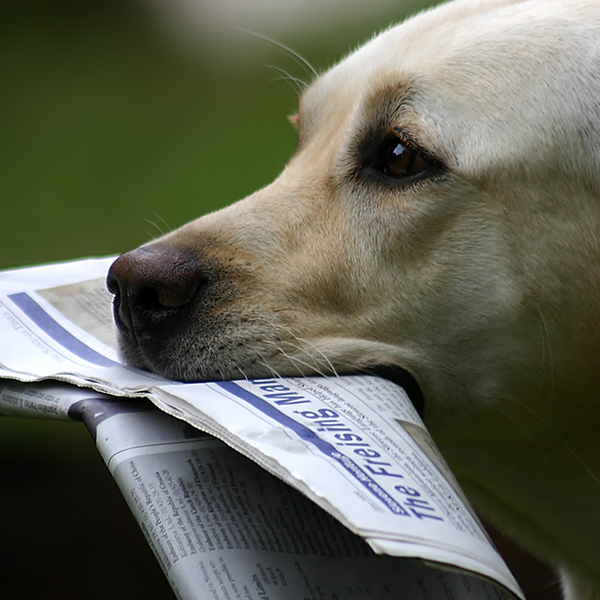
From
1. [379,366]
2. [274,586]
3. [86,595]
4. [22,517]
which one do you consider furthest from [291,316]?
[22,517]

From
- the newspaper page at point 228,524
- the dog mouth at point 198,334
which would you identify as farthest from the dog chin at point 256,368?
the newspaper page at point 228,524

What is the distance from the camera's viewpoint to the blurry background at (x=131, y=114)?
6566 millimetres

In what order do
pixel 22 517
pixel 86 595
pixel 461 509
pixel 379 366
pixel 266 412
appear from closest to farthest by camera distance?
1. pixel 461 509
2. pixel 266 412
3. pixel 379 366
4. pixel 86 595
5. pixel 22 517

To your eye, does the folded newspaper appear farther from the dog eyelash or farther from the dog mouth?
the dog eyelash

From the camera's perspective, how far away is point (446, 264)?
1.48m

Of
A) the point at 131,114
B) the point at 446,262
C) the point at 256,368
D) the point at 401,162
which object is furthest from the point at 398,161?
the point at 131,114

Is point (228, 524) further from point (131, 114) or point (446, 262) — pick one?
point (131, 114)

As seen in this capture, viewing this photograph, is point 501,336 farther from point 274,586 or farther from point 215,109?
point 215,109

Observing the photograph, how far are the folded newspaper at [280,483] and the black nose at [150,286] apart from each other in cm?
11

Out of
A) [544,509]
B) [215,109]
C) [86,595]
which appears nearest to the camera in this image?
[544,509]

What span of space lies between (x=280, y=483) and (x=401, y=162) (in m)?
0.70

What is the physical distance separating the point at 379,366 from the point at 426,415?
177mm

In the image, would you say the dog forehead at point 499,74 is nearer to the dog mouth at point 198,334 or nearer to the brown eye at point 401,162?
the brown eye at point 401,162

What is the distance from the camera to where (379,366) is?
1.45 metres
